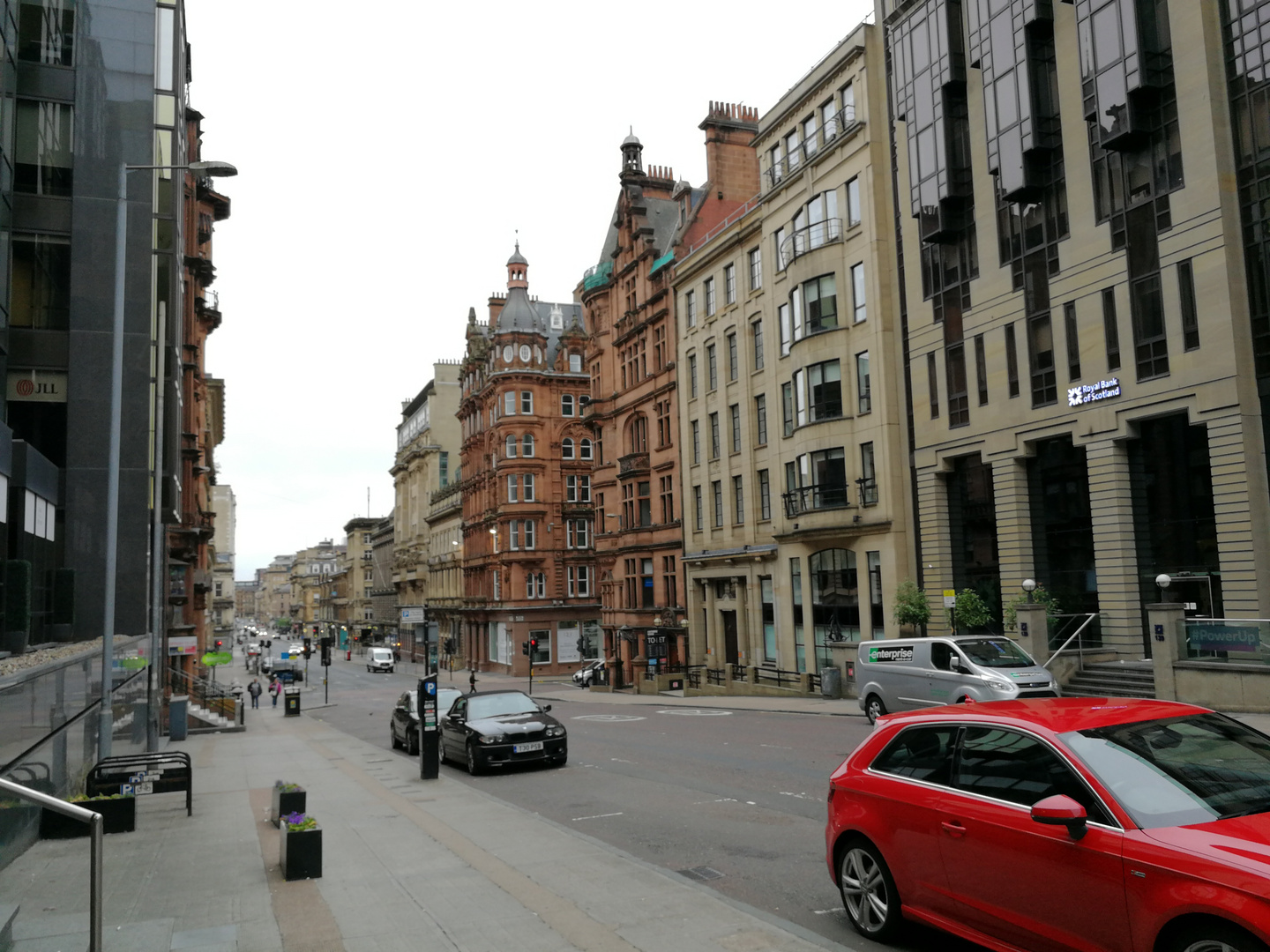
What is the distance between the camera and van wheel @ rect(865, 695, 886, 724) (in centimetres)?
2295

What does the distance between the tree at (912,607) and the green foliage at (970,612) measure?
131 cm

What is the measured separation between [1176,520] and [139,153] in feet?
98.8

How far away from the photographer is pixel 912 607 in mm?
30891

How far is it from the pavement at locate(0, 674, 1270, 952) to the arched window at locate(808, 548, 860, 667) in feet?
76.1

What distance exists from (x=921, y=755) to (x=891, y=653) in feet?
52.8

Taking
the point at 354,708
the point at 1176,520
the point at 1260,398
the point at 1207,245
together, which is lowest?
the point at 354,708

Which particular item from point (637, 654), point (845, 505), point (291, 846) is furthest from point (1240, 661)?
point (637, 654)

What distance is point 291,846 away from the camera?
997cm

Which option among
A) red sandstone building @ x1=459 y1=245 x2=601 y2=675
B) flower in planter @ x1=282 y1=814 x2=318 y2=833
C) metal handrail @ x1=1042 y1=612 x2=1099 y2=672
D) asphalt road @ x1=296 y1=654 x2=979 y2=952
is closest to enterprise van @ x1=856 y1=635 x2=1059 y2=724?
asphalt road @ x1=296 y1=654 x2=979 y2=952

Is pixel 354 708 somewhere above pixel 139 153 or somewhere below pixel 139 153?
below

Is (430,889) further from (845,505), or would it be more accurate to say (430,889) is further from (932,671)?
(845,505)

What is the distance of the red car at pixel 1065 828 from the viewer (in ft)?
16.8

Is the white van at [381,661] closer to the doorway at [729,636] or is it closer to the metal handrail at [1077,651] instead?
the doorway at [729,636]

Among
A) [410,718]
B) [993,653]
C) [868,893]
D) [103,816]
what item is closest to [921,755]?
[868,893]
